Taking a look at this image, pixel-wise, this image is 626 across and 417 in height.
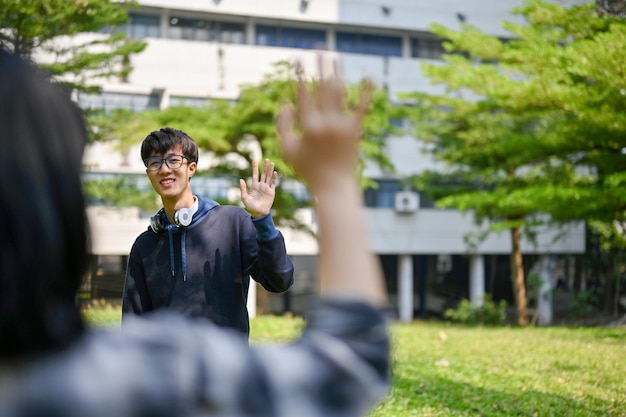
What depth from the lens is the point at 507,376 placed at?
7887 mm

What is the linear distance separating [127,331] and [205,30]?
23805 mm

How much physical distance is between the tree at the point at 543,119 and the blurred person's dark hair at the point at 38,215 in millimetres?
10889

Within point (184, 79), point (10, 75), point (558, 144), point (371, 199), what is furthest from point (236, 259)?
point (371, 199)

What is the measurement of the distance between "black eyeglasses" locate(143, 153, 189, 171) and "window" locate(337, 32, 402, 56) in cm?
2265

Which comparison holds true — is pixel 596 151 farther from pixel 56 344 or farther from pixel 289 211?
pixel 56 344

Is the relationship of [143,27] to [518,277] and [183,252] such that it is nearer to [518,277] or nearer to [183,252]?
[518,277]

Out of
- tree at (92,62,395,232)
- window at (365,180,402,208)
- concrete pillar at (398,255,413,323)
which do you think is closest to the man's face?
tree at (92,62,395,232)

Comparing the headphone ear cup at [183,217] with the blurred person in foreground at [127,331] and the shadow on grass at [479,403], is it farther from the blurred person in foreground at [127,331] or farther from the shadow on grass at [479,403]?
the shadow on grass at [479,403]

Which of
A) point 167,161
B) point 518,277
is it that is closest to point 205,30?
point 518,277

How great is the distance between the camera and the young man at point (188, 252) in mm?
2660

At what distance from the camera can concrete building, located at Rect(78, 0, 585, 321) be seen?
2264 cm

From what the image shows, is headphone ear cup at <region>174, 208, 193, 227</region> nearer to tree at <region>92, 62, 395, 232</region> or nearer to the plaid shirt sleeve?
the plaid shirt sleeve

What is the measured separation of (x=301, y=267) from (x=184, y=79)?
7.78m

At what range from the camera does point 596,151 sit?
1404cm
